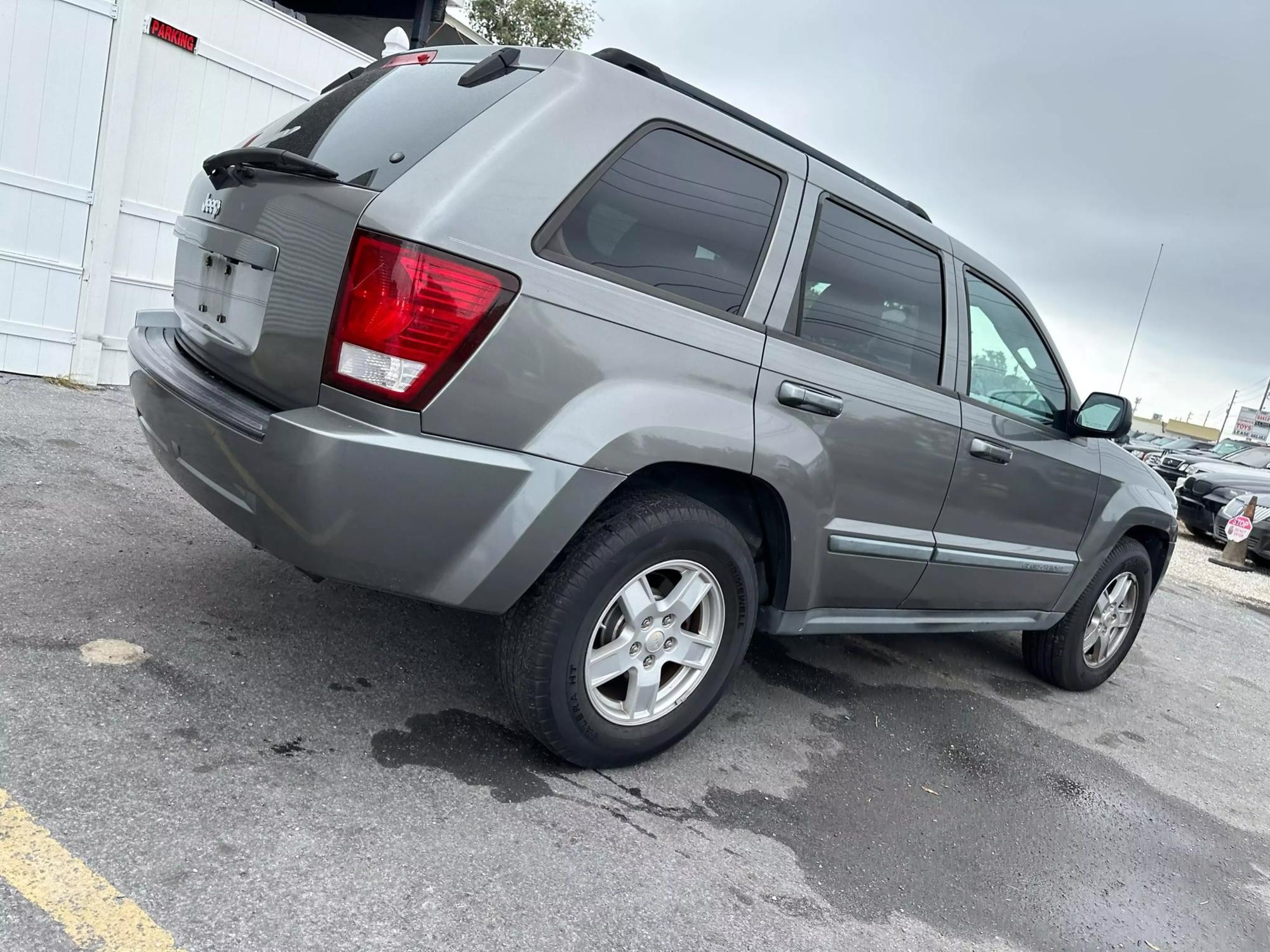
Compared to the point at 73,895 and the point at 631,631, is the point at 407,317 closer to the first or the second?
the point at 631,631

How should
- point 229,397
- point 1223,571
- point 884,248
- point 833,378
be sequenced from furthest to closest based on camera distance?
point 1223,571 → point 884,248 → point 833,378 → point 229,397

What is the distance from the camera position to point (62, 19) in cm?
585

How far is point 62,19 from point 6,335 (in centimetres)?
197

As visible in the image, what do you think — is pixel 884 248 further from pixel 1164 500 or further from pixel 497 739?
pixel 1164 500

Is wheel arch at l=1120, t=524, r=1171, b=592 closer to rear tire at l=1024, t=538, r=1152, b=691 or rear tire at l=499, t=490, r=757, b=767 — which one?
rear tire at l=1024, t=538, r=1152, b=691

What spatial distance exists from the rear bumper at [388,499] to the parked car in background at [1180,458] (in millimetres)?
16608

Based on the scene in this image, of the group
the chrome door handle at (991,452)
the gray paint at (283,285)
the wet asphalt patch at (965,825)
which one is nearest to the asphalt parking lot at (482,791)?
the wet asphalt patch at (965,825)

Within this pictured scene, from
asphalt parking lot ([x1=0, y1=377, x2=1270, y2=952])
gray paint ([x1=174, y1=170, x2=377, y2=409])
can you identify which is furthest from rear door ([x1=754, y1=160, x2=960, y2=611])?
gray paint ([x1=174, y1=170, x2=377, y2=409])

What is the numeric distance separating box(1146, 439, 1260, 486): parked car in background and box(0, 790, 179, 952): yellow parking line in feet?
57.4

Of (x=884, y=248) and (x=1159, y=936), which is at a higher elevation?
(x=884, y=248)

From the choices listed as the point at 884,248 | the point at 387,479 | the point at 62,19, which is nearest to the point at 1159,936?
the point at 884,248

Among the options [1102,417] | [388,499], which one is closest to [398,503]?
[388,499]

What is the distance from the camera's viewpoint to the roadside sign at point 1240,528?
36.7 ft

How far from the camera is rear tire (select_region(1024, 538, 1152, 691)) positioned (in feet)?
15.1
